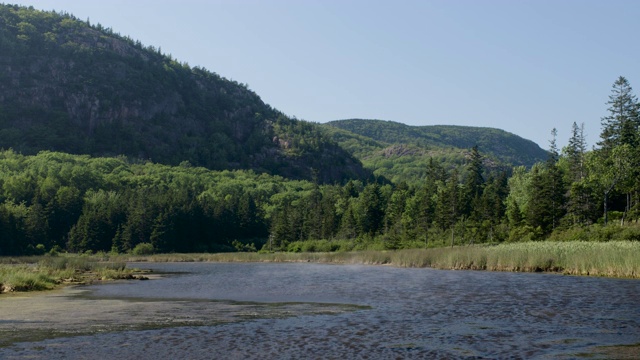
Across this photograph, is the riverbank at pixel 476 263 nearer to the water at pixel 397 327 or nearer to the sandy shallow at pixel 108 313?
the water at pixel 397 327

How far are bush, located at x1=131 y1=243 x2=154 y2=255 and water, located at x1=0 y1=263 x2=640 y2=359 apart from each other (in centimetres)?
10795

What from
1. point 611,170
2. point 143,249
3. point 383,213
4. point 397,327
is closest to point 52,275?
point 397,327

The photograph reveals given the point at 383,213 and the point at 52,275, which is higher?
the point at 383,213

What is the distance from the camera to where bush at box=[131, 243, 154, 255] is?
493 ft

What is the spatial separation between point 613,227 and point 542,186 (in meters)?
29.6

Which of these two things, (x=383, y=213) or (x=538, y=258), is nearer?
(x=538, y=258)

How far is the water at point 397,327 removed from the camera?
72.3 ft

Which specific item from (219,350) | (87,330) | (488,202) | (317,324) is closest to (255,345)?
(219,350)

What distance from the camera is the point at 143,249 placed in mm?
152000

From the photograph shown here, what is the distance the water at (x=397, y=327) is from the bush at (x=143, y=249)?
354ft

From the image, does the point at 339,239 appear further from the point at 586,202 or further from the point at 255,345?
the point at 255,345

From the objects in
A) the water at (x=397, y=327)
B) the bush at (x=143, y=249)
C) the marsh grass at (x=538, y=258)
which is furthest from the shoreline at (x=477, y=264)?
the bush at (x=143, y=249)

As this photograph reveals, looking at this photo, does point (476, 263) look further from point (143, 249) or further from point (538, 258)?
point (143, 249)

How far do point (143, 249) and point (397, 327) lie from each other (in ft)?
439
